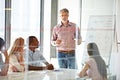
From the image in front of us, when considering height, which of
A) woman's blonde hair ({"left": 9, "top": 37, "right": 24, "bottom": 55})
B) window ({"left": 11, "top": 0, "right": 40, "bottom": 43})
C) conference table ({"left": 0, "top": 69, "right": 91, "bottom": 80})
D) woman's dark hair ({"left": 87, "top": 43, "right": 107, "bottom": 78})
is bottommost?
conference table ({"left": 0, "top": 69, "right": 91, "bottom": 80})

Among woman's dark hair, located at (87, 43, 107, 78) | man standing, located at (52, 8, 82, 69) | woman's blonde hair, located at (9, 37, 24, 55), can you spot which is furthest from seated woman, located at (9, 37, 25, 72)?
woman's dark hair, located at (87, 43, 107, 78)

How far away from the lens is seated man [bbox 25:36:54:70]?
10.7 ft

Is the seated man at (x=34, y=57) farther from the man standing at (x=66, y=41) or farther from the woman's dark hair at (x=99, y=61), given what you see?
the woman's dark hair at (x=99, y=61)

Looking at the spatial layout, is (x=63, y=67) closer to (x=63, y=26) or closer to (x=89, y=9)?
(x=63, y=26)

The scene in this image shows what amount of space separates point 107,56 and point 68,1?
1058 mm

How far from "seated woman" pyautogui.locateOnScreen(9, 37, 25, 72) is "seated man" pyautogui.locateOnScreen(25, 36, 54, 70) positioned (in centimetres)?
10

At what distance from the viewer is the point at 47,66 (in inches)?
132

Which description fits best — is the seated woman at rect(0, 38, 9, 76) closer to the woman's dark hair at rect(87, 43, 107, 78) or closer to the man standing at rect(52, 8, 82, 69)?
the man standing at rect(52, 8, 82, 69)

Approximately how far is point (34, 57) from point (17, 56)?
31 centimetres

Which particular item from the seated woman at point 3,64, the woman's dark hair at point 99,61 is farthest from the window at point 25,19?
the woman's dark hair at point 99,61

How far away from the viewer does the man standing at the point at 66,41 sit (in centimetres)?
371

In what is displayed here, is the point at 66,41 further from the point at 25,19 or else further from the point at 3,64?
the point at 3,64

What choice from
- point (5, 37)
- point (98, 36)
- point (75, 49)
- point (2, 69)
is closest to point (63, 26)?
point (75, 49)

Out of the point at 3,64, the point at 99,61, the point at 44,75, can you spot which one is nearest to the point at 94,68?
the point at 99,61
